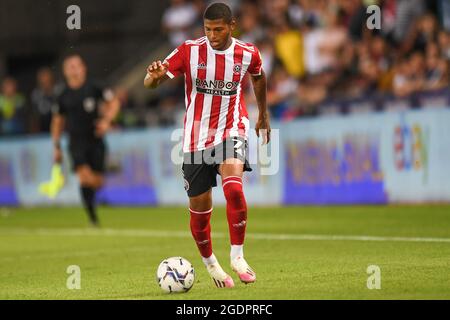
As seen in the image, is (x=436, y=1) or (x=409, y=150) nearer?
(x=409, y=150)

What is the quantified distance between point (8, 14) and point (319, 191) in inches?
560

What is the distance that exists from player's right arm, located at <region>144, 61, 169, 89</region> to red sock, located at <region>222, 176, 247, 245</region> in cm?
96

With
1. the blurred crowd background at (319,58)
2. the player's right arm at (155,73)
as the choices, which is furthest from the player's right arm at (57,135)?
the player's right arm at (155,73)

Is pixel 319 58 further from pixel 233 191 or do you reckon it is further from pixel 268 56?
pixel 233 191

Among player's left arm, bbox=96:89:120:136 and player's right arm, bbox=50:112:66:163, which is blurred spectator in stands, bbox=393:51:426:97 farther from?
player's right arm, bbox=50:112:66:163

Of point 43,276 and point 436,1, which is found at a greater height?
point 436,1

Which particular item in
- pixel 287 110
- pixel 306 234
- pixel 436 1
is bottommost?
pixel 306 234

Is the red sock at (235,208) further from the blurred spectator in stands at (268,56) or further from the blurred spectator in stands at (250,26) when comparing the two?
the blurred spectator in stands at (250,26)

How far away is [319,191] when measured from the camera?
1745 centimetres

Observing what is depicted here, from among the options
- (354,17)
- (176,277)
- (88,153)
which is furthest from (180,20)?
(176,277)

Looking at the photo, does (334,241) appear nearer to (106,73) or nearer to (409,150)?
(409,150)

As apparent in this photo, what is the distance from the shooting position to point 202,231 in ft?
27.7

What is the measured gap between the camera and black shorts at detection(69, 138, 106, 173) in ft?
53.1
